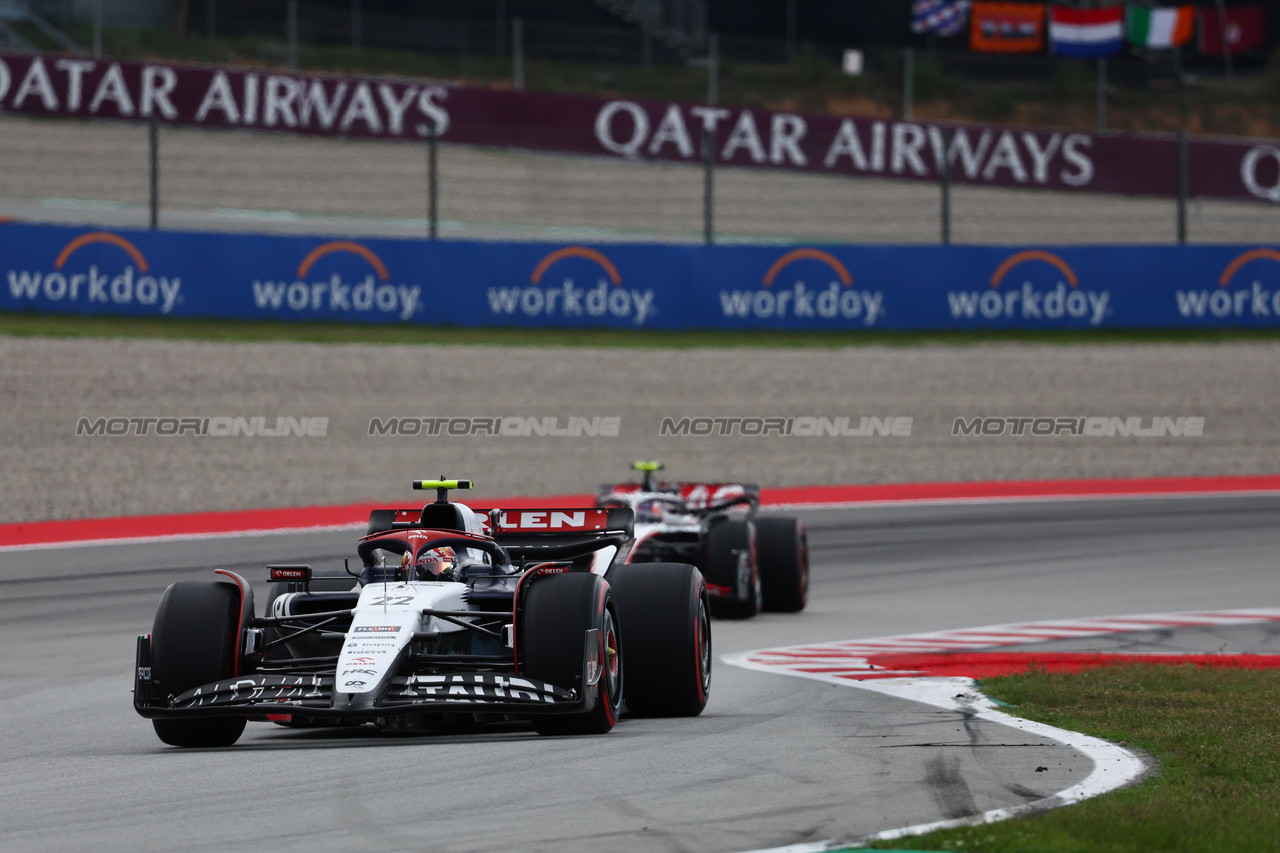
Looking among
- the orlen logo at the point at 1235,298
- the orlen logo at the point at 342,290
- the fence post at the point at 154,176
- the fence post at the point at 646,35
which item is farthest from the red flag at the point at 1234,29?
the fence post at the point at 154,176

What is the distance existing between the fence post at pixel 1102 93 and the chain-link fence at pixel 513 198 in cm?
648

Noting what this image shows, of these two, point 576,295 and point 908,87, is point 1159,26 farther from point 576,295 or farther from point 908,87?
point 576,295

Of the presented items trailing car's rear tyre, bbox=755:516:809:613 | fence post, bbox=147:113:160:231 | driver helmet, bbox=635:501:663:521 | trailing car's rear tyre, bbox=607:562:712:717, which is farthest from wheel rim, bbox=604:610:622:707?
fence post, bbox=147:113:160:231

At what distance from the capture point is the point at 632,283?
2458 centimetres

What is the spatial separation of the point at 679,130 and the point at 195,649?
937 inches

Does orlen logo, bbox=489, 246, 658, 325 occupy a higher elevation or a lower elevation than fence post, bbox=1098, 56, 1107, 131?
lower

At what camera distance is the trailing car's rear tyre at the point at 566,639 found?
726 cm

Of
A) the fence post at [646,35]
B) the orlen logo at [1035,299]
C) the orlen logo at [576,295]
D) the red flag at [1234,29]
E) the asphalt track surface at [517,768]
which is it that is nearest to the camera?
the asphalt track surface at [517,768]

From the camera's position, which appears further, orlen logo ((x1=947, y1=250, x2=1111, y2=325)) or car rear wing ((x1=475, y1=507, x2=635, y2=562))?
orlen logo ((x1=947, y1=250, x2=1111, y2=325))

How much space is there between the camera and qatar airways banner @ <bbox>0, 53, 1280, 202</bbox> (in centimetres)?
2870

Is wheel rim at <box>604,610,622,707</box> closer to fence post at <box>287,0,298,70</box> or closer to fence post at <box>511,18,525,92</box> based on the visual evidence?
fence post at <box>511,18,525,92</box>

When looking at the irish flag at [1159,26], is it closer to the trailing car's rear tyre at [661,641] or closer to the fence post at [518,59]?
the fence post at [518,59]

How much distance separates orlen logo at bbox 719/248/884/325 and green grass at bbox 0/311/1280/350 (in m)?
0.28

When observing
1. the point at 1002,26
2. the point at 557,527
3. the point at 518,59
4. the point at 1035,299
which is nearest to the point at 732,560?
the point at 557,527
